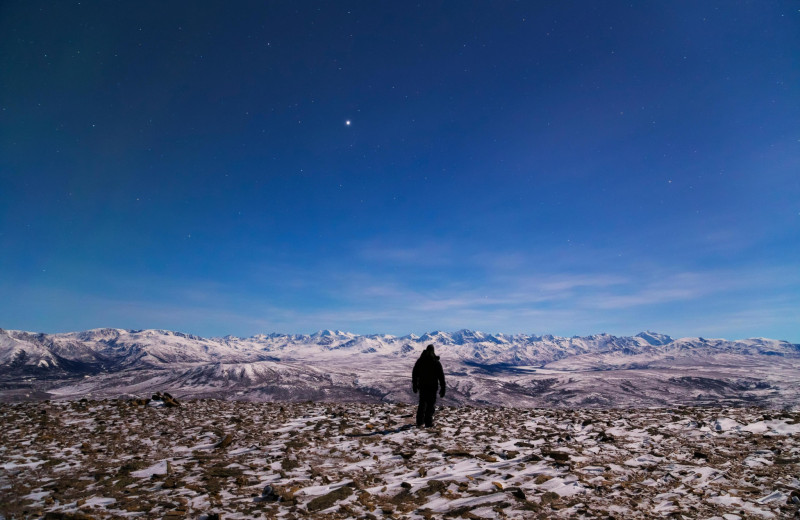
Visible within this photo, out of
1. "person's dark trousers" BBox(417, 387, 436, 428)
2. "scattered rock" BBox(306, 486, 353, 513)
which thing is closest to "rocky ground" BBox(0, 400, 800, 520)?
"scattered rock" BBox(306, 486, 353, 513)

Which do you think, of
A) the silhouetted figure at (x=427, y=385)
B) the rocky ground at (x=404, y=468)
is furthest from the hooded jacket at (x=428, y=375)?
the rocky ground at (x=404, y=468)

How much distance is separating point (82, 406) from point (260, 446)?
1606cm

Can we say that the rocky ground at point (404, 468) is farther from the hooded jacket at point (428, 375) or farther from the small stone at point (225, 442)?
the hooded jacket at point (428, 375)

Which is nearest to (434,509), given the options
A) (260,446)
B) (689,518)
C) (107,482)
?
(689,518)

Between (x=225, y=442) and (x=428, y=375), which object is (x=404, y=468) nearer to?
(x=428, y=375)

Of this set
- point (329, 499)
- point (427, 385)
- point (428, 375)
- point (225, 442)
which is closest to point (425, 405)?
point (427, 385)

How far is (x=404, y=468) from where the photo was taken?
31.9 ft

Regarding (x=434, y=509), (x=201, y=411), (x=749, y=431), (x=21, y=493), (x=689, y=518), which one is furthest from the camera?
(x=201, y=411)

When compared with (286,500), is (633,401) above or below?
below

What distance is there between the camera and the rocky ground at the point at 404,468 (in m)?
7.09

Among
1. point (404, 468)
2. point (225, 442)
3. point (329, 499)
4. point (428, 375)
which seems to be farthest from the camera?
point (428, 375)

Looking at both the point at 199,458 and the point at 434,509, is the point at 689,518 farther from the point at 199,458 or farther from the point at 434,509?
the point at 199,458

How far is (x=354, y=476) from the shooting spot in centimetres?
924

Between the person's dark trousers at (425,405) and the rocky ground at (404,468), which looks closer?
the rocky ground at (404,468)
